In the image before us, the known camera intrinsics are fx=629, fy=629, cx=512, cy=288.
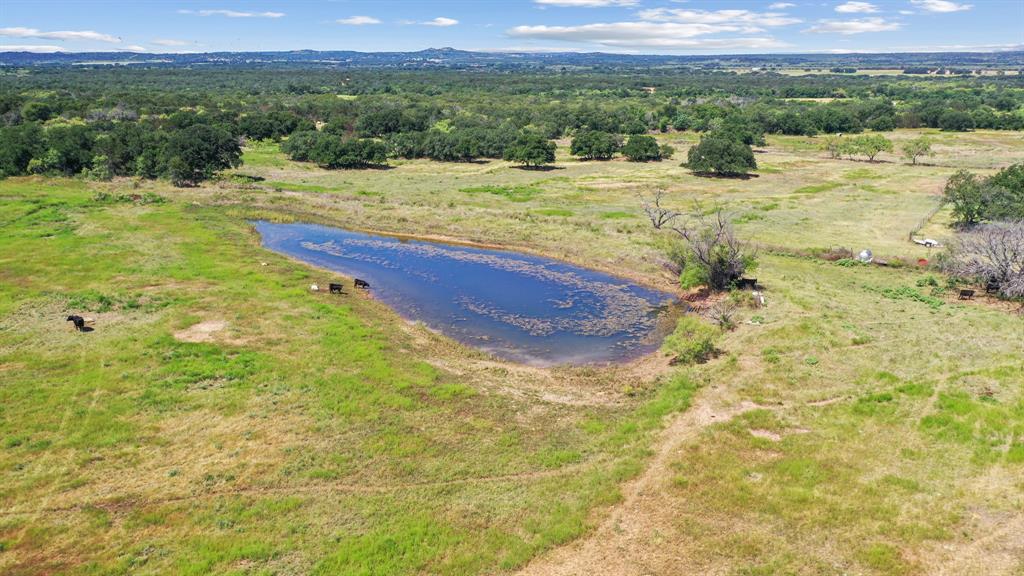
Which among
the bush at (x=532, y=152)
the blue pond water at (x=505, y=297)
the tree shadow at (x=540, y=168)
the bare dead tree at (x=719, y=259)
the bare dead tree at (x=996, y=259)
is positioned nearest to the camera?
the blue pond water at (x=505, y=297)

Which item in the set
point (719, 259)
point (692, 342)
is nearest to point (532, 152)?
point (719, 259)

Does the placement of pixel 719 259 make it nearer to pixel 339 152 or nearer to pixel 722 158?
pixel 722 158

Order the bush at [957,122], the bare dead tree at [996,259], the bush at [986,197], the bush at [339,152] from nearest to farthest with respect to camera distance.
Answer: the bare dead tree at [996,259]
the bush at [986,197]
the bush at [339,152]
the bush at [957,122]

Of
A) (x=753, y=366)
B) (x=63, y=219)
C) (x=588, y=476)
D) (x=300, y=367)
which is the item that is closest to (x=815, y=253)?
(x=753, y=366)

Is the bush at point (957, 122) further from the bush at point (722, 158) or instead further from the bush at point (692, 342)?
the bush at point (692, 342)

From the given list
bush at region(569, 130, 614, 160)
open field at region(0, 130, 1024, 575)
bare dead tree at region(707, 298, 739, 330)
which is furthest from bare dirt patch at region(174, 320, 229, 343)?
bush at region(569, 130, 614, 160)

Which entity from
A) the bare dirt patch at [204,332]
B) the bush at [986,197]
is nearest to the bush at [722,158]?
the bush at [986,197]
